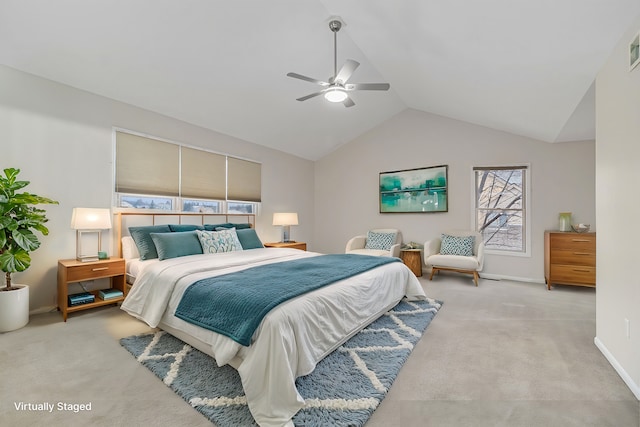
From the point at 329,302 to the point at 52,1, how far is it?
3.36 m

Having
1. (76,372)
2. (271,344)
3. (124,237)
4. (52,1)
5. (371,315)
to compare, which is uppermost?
(52,1)

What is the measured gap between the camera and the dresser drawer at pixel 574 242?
153 inches

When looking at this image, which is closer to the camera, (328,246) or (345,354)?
(345,354)

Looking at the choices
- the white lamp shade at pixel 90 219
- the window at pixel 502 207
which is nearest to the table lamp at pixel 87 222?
the white lamp shade at pixel 90 219

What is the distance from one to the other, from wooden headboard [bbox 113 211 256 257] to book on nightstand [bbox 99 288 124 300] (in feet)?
1.57

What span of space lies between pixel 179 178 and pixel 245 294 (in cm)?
302

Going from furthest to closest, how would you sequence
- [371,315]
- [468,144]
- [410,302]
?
[468,144] < [410,302] < [371,315]

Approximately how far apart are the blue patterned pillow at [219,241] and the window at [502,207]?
417 cm

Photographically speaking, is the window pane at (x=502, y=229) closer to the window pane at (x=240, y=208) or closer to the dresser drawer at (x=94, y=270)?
the window pane at (x=240, y=208)

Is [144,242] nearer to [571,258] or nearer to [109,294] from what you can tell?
[109,294]

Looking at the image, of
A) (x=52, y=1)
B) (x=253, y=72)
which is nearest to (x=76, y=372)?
(x=52, y=1)

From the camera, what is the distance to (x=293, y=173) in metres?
6.34

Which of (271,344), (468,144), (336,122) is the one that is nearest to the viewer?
(271,344)

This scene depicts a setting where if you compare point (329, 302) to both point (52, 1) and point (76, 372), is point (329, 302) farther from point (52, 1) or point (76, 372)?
point (52, 1)
